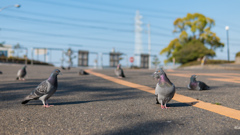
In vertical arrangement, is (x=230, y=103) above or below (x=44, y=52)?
below

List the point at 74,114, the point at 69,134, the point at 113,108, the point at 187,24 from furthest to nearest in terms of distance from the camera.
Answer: the point at 187,24
the point at 113,108
the point at 74,114
the point at 69,134

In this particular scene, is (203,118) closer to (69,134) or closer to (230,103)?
(230,103)

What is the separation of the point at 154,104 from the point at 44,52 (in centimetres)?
3464

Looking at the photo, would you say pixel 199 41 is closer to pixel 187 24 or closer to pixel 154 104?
pixel 187 24

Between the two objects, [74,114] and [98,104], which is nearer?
[74,114]

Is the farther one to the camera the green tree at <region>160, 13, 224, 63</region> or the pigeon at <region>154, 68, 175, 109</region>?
the green tree at <region>160, 13, 224, 63</region>

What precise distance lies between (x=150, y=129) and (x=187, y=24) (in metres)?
52.8

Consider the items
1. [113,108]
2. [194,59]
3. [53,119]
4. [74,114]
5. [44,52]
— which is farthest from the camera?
[194,59]

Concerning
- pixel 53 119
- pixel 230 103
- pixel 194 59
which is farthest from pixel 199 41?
pixel 53 119

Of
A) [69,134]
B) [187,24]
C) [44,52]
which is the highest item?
[187,24]

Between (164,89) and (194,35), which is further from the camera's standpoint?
(194,35)

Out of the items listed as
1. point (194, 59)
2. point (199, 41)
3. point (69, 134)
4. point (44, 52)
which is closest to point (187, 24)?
point (199, 41)

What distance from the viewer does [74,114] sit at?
13.9 feet

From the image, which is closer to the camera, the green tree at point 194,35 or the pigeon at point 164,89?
the pigeon at point 164,89
